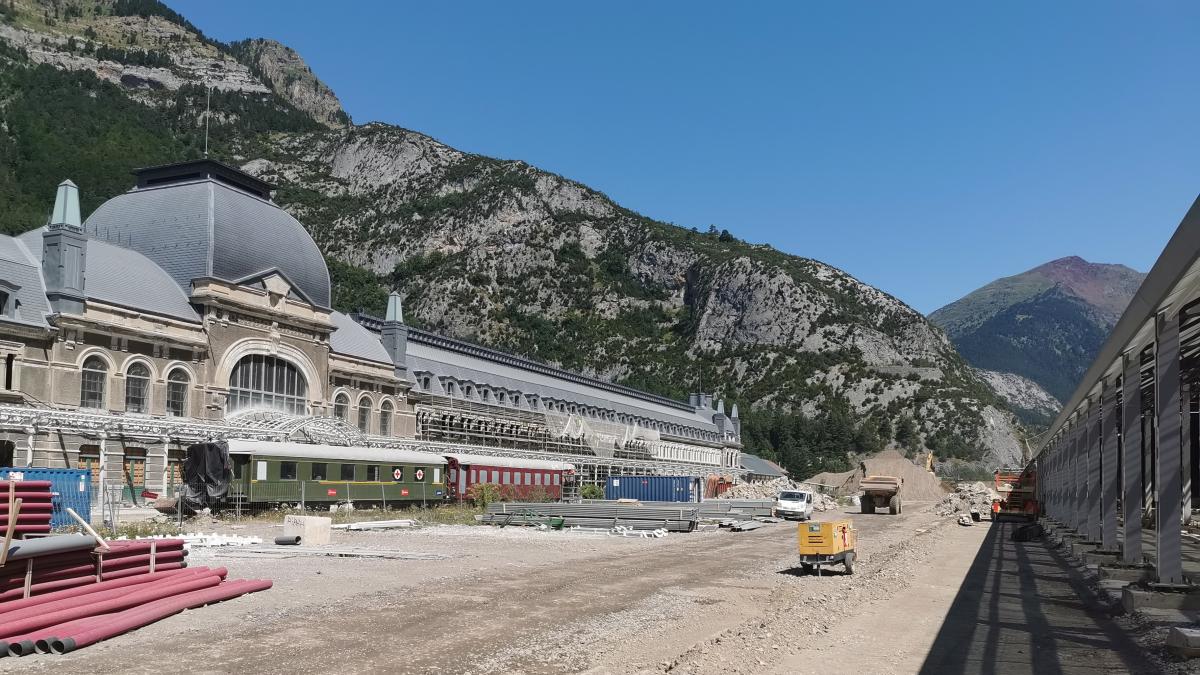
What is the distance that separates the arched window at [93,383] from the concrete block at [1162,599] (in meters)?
42.0

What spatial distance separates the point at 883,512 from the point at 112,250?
174 feet

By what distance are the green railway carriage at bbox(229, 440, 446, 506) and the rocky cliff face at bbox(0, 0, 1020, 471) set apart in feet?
325

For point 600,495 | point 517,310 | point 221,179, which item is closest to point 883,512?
point 600,495

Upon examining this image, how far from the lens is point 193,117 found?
617ft

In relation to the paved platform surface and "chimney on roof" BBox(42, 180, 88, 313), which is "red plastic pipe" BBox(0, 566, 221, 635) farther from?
"chimney on roof" BBox(42, 180, 88, 313)

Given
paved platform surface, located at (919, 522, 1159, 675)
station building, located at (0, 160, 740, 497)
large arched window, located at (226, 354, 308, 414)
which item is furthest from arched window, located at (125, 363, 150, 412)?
paved platform surface, located at (919, 522, 1159, 675)

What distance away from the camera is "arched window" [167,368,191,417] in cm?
4778

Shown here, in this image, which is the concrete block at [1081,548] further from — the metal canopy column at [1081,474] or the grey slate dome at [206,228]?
the grey slate dome at [206,228]

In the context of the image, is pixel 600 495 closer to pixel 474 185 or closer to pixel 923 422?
pixel 923 422

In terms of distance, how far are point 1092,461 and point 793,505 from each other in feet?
88.1

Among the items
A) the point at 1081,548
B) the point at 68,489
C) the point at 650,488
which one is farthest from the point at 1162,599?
the point at 650,488

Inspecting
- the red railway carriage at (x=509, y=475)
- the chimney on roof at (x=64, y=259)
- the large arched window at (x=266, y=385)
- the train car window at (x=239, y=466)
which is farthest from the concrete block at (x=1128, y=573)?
the large arched window at (x=266, y=385)

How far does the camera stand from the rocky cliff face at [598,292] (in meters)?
152

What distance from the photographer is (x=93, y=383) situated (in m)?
44.2
